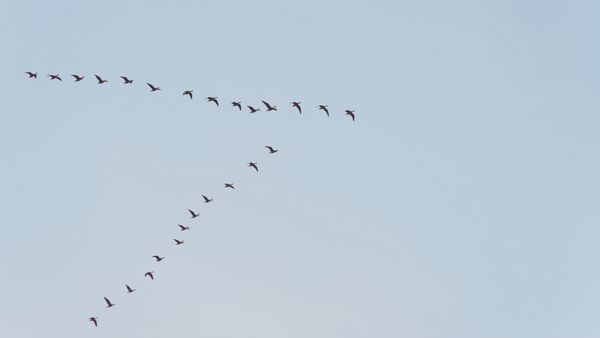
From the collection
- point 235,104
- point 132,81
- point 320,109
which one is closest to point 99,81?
point 132,81

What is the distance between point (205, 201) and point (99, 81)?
71.8ft

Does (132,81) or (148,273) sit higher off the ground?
(132,81)

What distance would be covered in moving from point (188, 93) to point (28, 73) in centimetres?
2137

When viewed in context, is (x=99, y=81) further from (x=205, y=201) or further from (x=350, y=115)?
(x=350, y=115)

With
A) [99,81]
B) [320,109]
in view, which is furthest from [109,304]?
[320,109]

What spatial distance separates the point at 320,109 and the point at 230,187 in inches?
692

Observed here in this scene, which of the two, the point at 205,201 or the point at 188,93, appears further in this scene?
the point at 205,201

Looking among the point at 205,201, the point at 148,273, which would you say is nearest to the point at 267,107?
the point at 205,201

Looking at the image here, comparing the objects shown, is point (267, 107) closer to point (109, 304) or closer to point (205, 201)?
point (205, 201)

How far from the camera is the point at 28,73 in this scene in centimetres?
13688

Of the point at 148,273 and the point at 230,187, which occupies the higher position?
the point at 230,187

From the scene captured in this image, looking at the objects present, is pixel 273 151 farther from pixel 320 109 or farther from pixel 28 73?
pixel 28 73

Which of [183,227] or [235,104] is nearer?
[235,104]

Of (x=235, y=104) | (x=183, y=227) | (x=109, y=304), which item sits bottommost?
(x=109, y=304)
